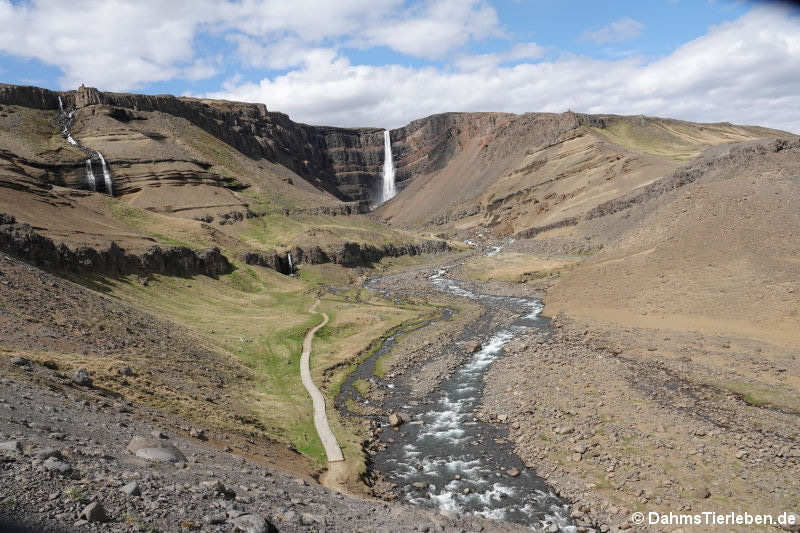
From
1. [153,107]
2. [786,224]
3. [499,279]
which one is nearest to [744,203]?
[786,224]

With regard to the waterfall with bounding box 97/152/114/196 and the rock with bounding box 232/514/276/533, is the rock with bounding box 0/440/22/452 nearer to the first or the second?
the rock with bounding box 232/514/276/533

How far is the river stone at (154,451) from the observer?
720 inches

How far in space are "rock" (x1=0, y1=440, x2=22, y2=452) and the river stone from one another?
15.3ft

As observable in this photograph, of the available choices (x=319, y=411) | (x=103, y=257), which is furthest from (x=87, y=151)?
(x=319, y=411)

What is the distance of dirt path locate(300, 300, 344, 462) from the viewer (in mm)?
30625

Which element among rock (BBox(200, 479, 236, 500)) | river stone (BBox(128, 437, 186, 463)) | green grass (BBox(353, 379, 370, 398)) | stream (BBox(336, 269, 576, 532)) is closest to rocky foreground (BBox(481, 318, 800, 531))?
stream (BBox(336, 269, 576, 532))

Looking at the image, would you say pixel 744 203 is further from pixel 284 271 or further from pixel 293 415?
pixel 284 271

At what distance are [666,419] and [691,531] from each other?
1045 cm

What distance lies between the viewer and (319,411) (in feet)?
124

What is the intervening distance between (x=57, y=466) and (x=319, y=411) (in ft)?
83.5

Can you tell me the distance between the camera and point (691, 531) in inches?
821

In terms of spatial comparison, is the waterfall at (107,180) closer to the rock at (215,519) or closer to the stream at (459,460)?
the stream at (459,460)

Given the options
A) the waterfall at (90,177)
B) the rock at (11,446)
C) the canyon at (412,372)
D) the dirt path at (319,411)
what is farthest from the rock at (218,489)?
the waterfall at (90,177)

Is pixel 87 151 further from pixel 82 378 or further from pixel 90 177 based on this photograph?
pixel 82 378
